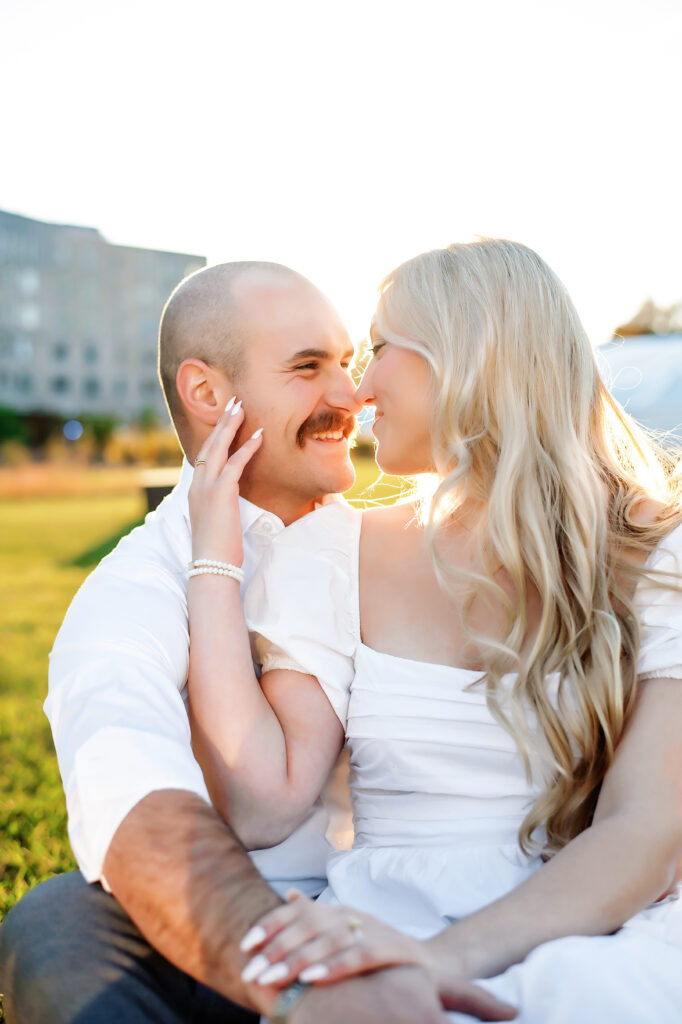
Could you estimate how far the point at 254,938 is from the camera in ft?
5.17

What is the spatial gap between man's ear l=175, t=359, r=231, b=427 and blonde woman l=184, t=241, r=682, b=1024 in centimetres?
35

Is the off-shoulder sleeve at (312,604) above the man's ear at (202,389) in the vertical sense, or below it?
below

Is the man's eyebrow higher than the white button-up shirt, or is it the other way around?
the man's eyebrow

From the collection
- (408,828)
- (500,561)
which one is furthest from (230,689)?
(500,561)

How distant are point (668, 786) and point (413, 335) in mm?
1261

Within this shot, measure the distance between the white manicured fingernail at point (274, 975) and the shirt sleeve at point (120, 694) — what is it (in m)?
0.43

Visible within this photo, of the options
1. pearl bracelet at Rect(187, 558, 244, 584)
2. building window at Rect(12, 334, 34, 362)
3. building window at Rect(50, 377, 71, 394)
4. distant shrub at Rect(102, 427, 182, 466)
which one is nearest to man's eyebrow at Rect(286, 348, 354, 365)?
pearl bracelet at Rect(187, 558, 244, 584)

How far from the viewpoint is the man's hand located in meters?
1.42

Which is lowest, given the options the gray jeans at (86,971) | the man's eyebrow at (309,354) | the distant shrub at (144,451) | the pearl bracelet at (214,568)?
the distant shrub at (144,451)

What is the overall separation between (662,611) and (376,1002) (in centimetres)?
111

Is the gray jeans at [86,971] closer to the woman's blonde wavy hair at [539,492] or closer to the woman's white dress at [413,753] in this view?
the woman's white dress at [413,753]

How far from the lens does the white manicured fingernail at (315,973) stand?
1.48 meters

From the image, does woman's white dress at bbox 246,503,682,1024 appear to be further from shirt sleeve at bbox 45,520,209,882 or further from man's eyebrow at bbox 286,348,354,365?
man's eyebrow at bbox 286,348,354,365

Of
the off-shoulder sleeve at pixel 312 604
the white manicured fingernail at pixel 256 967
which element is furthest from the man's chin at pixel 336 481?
the white manicured fingernail at pixel 256 967
